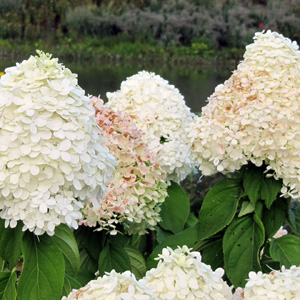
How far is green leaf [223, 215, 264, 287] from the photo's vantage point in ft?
6.11

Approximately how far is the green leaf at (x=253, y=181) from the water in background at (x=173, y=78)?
8.00ft

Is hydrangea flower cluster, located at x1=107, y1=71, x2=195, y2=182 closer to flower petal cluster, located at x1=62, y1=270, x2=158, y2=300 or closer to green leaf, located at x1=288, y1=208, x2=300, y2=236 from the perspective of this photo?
green leaf, located at x1=288, y1=208, x2=300, y2=236

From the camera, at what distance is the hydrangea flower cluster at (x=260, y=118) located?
180cm

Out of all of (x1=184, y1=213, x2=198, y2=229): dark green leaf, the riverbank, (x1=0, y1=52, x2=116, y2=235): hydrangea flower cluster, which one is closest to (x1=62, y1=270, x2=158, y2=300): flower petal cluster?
(x1=0, y1=52, x2=116, y2=235): hydrangea flower cluster

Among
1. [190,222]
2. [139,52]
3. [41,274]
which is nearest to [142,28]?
[139,52]

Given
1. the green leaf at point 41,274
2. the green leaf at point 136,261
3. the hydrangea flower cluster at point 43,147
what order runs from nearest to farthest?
the hydrangea flower cluster at point 43,147 → the green leaf at point 41,274 → the green leaf at point 136,261

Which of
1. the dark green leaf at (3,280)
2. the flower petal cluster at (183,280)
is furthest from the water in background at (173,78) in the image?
the flower petal cluster at (183,280)

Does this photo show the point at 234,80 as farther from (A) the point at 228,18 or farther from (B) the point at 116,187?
(A) the point at 228,18

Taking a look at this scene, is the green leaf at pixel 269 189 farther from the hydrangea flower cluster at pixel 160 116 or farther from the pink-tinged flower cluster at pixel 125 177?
the hydrangea flower cluster at pixel 160 116

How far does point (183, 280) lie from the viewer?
1127 millimetres

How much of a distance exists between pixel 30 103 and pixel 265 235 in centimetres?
86

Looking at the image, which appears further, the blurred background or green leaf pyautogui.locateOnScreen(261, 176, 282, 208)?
the blurred background

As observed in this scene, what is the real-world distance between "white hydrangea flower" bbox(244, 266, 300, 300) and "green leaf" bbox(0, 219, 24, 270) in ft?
2.23

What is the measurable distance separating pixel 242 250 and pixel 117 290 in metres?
0.89
